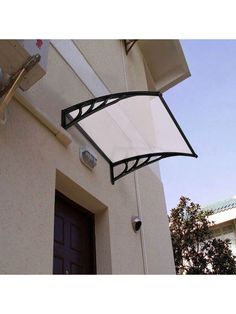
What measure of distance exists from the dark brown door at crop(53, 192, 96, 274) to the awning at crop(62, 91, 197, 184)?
3.17 feet

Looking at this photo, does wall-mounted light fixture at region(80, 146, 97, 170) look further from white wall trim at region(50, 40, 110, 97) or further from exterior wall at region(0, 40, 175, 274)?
white wall trim at region(50, 40, 110, 97)

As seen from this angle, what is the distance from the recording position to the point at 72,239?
5.38 meters

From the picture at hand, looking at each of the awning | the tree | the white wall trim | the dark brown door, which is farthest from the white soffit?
the dark brown door

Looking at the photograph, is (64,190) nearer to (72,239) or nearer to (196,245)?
(72,239)

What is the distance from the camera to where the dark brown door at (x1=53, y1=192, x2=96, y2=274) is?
499cm

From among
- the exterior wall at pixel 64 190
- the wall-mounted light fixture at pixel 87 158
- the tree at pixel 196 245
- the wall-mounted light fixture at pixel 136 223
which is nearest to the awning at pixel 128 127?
the exterior wall at pixel 64 190

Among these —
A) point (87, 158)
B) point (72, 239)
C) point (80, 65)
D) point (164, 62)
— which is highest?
point (164, 62)

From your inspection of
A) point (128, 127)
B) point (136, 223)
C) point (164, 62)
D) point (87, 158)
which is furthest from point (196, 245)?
point (87, 158)

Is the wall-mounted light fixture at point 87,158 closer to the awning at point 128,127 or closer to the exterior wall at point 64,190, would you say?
the exterior wall at point 64,190

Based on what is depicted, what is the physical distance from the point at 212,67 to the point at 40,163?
19.1ft

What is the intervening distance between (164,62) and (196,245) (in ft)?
24.9

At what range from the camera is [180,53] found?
11.7 meters
